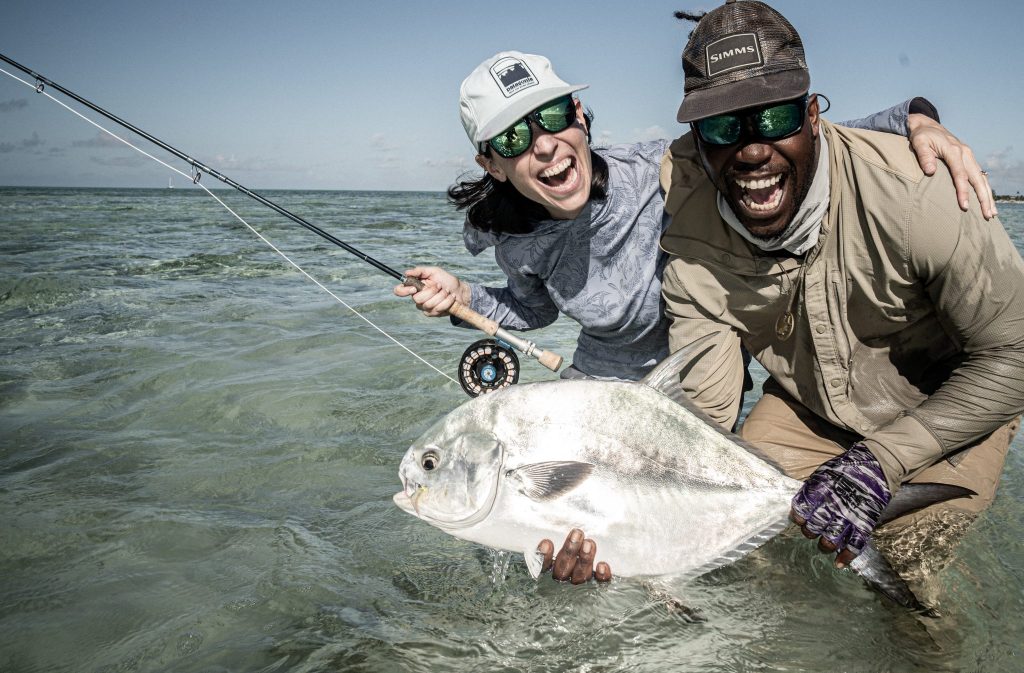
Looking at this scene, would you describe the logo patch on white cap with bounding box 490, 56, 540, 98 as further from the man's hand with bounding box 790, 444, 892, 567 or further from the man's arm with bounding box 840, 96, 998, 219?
the man's hand with bounding box 790, 444, 892, 567

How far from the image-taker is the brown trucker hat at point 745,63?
2416 mm

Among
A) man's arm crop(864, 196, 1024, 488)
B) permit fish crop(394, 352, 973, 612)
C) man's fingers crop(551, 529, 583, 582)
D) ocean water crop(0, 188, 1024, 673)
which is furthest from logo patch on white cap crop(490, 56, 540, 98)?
ocean water crop(0, 188, 1024, 673)

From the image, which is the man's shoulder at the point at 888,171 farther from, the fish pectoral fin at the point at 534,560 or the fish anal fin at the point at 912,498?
the fish pectoral fin at the point at 534,560

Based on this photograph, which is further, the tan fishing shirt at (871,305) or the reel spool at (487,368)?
the reel spool at (487,368)

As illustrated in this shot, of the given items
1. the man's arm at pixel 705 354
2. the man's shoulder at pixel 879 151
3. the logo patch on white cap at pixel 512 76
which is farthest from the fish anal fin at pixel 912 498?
the logo patch on white cap at pixel 512 76

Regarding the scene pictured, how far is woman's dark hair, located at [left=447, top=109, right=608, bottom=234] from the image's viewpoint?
Result: 340cm

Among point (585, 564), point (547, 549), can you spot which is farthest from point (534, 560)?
point (585, 564)

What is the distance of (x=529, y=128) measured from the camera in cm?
299

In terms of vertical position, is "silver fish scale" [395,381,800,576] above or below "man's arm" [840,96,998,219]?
below

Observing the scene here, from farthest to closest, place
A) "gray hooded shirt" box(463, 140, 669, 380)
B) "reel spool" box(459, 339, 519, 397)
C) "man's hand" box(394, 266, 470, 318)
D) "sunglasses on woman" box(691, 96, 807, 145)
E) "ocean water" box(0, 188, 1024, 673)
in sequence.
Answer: "reel spool" box(459, 339, 519, 397), "man's hand" box(394, 266, 470, 318), "gray hooded shirt" box(463, 140, 669, 380), "ocean water" box(0, 188, 1024, 673), "sunglasses on woman" box(691, 96, 807, 145)

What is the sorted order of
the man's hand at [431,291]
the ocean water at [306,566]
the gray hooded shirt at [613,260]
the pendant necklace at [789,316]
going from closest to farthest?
the ocean water at [306,566] < the pendant necklace at [789,316] < the gray hooded shirt at [613,260] < the man's hand at [431,291]

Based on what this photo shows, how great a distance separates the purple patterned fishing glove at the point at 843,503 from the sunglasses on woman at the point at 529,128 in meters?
1.67

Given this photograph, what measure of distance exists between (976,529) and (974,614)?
880mm

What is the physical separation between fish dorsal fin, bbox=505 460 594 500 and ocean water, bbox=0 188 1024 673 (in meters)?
0.71
